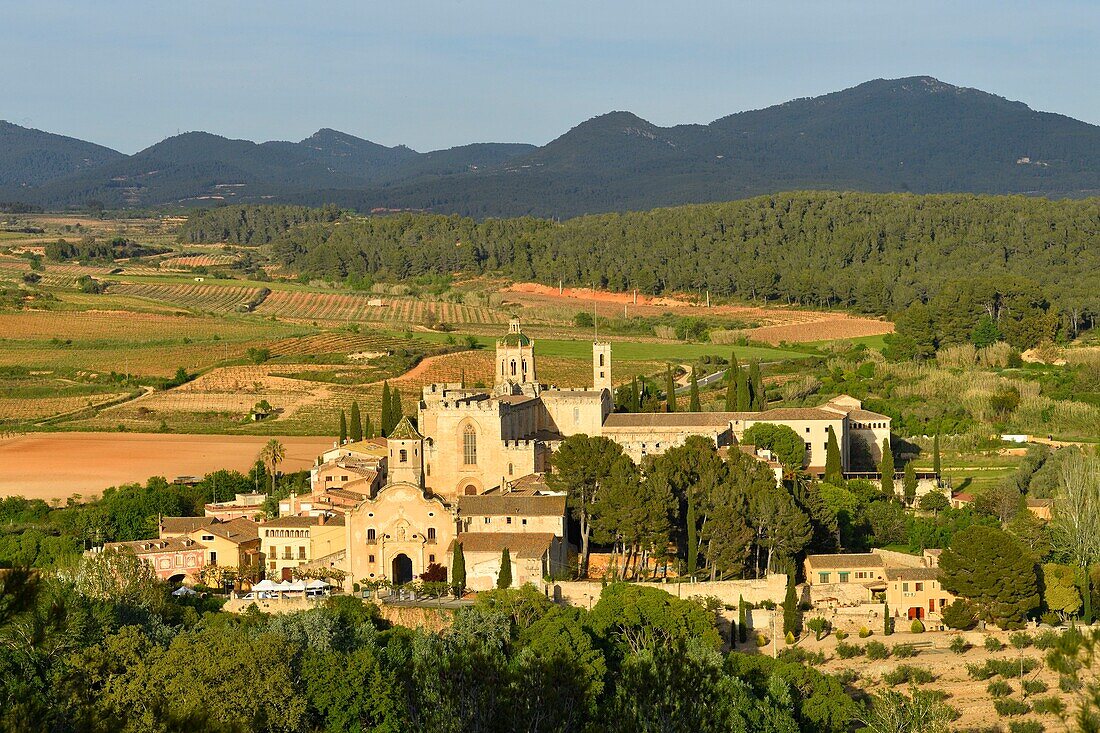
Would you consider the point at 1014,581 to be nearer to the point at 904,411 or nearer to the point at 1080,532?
the point at 1080,532

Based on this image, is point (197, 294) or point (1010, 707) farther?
point (197, 294)

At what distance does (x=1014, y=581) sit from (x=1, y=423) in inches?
2014

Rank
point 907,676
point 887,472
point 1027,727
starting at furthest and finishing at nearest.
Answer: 1. point 887,472
2. point 907,676
3. point 1027,727

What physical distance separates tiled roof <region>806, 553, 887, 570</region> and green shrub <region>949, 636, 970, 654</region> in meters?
3.55

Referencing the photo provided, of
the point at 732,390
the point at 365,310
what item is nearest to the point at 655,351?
the point at 732,390

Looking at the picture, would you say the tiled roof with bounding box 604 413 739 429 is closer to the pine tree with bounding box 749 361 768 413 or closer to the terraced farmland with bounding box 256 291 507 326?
the pine tree with bounding box 749 361 768 413

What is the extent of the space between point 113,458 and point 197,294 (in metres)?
59.9

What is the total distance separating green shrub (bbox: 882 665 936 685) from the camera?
134 ft

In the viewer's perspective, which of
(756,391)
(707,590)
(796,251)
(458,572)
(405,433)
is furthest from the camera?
(796,251)

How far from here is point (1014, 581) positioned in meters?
44.0

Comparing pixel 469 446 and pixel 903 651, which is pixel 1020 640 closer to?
pixel 903 651

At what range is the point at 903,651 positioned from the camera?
42.4m

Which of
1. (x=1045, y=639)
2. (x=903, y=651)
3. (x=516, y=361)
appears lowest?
(x=903, y=651)

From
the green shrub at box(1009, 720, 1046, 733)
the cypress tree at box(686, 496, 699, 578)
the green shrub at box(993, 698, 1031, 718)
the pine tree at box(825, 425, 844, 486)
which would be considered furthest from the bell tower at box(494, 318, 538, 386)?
the green shrub at box(1009, 720, 1046, 733)
